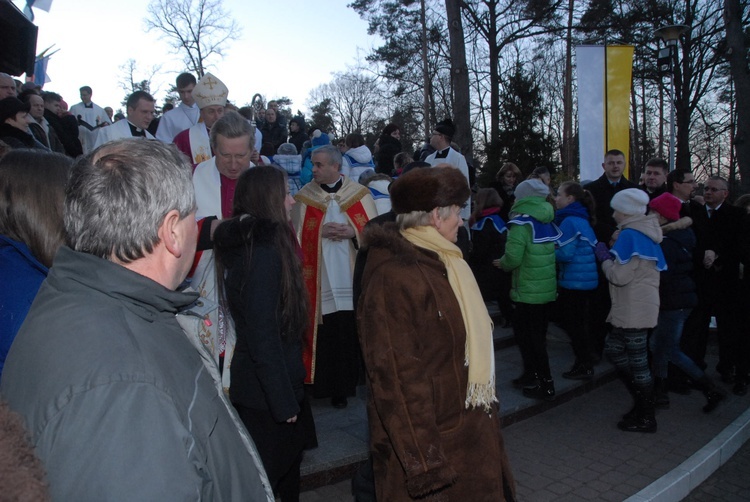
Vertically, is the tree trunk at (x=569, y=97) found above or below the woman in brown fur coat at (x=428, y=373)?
above

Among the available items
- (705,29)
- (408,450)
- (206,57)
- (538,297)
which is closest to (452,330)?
(408,450)

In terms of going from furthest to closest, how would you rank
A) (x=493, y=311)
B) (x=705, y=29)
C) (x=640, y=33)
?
(x=705, y=29) < (x=640, y=33) < (x=493, y=311)

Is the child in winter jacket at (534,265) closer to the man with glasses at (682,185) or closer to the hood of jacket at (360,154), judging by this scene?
the man with glasses at (682,185)

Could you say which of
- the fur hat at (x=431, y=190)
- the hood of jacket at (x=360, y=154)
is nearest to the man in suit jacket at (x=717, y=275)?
the hood of jacket at (x=360, y=154)

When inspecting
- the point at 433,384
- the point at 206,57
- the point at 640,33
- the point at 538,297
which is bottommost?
the point at 538,297

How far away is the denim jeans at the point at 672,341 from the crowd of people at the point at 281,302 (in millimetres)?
24

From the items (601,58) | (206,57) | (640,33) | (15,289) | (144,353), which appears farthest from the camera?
(206,57)

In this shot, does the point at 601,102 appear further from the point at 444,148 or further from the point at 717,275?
the point at 717,275

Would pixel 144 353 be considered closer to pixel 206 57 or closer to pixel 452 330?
pixel 452 330

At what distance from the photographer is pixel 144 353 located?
113 centimetres

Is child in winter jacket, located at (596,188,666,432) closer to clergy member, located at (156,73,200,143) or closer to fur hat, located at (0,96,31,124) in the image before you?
clergy member, located at (156,73,200,143)

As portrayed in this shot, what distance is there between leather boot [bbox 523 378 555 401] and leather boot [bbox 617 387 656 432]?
702 millimetres

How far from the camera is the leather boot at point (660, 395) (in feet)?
18.3

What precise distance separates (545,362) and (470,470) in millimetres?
3104
